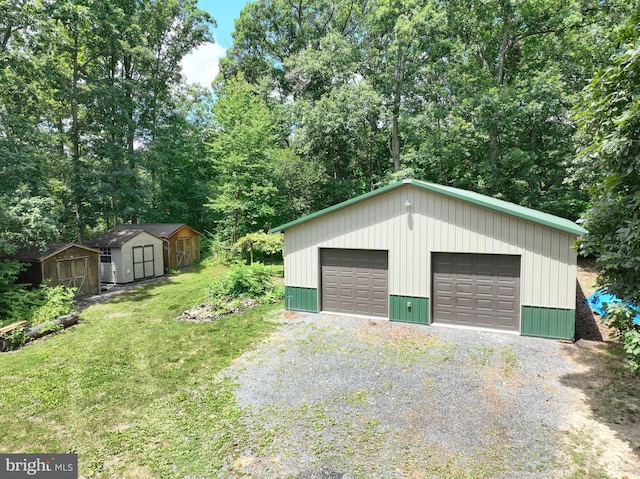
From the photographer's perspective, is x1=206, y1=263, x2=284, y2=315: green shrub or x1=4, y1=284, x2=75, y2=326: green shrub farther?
x1=206, y1=263, x2=284, y2=315: green shrub

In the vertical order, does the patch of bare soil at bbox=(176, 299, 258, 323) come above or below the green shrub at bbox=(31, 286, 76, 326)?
below

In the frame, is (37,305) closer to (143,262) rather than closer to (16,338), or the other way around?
(16,338)

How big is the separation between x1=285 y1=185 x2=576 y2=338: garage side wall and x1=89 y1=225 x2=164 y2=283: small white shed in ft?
36.2

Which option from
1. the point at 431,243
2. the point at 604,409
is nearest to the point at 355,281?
the point at 431,243

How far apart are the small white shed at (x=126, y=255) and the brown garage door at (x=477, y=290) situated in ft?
51.1

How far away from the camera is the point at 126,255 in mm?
19000

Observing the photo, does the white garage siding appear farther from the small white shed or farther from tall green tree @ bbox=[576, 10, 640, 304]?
the small white shed

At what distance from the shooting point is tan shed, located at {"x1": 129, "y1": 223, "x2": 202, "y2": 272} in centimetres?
2239

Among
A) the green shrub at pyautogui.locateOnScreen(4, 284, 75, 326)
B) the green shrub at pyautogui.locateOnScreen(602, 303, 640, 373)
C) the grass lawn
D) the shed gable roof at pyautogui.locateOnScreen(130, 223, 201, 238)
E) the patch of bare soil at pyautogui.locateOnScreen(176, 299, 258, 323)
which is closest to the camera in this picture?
the green shrub at pyautogui.locateOnScreen(602, 303, 640, 373)

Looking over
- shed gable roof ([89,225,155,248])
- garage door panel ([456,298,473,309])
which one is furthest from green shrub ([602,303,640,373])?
shed gable roof ([89,225,155,248])

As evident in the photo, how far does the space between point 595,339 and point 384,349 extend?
5.54 m

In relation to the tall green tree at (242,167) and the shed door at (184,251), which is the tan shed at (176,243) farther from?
the tall green tree at (242,167)

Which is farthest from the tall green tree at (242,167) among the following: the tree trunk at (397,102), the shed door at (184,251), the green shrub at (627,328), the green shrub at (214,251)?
the green shrub at (627,328)

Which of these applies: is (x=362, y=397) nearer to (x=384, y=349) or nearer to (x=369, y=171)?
(x=384, y=349)
